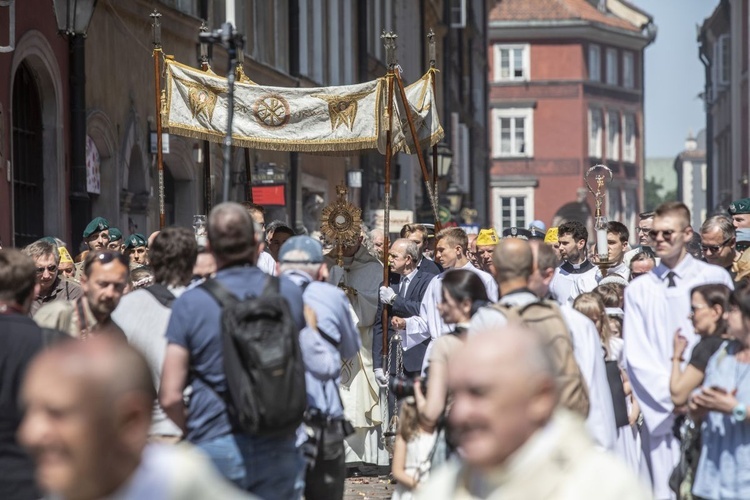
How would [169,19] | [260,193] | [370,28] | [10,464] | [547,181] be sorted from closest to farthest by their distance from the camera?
[10,464], [169,19], [260,193], [370,28], [547,181]

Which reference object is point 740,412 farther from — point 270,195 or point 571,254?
point 270,195

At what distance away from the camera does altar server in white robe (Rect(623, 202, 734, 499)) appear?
8117 millimetres

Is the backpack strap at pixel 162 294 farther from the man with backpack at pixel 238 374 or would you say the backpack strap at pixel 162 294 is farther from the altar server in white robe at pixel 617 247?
the altar server in white robe at pixel 617 247

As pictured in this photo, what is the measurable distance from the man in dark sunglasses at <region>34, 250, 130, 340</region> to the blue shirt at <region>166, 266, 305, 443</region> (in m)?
0.64

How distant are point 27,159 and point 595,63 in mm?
65512

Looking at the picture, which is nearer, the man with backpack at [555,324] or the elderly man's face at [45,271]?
the man with backpack at [555,324]

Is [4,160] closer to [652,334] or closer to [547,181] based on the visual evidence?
[652,334]

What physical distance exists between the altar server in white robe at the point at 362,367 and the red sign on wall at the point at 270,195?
9.12 m

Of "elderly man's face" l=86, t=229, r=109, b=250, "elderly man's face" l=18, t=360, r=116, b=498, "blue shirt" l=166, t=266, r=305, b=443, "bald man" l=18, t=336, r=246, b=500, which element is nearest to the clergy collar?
"elderly man's face" l=86, t=229, r=109, b=250

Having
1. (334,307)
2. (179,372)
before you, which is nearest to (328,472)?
(334,307)

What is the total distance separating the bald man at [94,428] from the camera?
3.17 meters

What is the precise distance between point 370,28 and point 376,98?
22107 mm

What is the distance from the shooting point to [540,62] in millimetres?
77688

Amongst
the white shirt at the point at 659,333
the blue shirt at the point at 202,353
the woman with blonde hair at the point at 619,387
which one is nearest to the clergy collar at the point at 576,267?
Result: the woman with blonde hair at the point at 619,387
